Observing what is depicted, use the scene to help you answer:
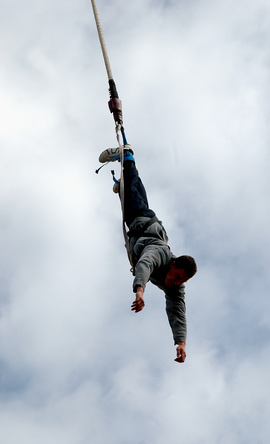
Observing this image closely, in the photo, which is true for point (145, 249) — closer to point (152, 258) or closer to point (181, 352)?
point (152, 258)

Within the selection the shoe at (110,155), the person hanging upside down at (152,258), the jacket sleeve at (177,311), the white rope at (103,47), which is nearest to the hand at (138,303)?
the person hanging upside down at (152,258)

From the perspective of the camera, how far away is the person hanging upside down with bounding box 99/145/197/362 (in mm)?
9039

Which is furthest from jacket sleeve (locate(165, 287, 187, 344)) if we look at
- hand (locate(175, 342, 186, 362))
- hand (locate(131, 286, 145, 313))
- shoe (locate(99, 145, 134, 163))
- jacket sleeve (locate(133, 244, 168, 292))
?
shoe (locate(99, 145, 134, 163))

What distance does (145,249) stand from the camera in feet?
31.2

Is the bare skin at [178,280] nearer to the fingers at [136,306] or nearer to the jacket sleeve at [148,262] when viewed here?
the jacket sleeve at [148,262]

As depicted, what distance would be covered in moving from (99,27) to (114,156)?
2144mm

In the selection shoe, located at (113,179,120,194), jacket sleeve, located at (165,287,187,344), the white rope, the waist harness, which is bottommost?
jacket sleeve, located at (165,287,187,344)

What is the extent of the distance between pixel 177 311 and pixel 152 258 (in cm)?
113

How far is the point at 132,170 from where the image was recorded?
10.9 metres

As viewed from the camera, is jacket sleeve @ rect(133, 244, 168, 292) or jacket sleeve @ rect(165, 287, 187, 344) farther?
jacket sleeve @ rect(165, 287, 187, 344)

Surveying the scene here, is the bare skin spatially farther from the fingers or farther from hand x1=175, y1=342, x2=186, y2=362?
the fingers

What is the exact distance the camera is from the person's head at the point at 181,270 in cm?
912

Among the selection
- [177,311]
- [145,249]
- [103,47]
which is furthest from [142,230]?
[103,47]

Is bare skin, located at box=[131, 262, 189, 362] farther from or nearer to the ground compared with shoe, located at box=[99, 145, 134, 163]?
nearer to the ground
